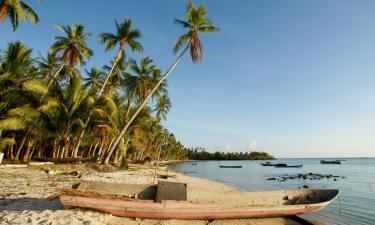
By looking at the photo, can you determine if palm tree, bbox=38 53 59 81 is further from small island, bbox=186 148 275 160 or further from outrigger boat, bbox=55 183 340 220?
small island, bbox=186 148 275 160

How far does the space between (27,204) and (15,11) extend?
48.8 feet

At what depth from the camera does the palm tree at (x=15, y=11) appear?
49.0 ft

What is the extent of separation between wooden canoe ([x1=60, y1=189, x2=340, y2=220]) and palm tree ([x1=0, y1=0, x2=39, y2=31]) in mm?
14980

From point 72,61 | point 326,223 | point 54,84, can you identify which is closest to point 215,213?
point 326,223

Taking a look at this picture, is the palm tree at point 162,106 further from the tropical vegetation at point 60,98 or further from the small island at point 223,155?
the small island at point 223,155

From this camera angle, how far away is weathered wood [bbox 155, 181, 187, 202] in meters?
7.30

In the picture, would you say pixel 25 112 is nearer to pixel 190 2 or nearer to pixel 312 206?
pixel 190 2

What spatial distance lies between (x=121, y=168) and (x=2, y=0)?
1569 cm

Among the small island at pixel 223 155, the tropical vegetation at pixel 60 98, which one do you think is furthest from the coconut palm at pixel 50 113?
the small island at pixel 223 155

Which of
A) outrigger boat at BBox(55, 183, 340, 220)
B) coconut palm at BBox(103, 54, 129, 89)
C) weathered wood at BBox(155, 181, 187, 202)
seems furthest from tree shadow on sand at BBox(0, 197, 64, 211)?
coconut palm at BBox(103, 54, 129, 89)

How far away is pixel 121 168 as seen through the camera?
22.7m

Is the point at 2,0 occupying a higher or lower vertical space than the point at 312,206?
higher

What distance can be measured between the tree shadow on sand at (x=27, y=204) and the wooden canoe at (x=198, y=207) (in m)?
1.22

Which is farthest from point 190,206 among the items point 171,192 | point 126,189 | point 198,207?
point 126,189
